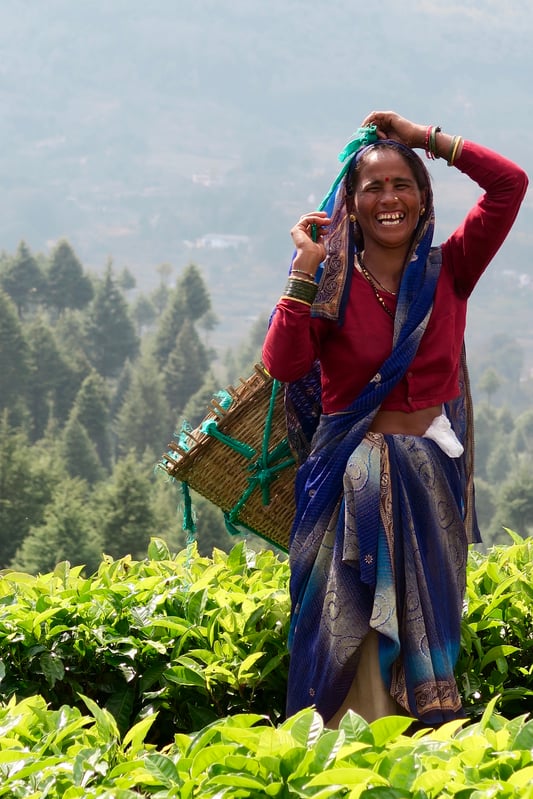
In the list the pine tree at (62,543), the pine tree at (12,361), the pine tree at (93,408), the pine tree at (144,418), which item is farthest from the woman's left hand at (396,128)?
the pine tree at (144,418)

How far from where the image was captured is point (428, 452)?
2.96 metres

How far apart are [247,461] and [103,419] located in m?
65.6

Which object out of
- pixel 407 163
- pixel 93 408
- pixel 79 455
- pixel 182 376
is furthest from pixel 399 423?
pixel 182 376

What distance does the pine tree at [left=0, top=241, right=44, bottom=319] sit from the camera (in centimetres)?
8488

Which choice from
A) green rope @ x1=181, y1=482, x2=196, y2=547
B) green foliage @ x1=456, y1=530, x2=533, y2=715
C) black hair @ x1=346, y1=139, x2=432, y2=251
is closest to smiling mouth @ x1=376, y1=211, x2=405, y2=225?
black hair @ x1=346, y1=139, x2=432, y2=251

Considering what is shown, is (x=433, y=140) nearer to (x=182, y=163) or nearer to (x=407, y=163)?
(x=407, y=163)

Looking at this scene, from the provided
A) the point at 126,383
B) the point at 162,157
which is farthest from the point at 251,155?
the point at 126,383

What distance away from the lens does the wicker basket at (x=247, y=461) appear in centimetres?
335

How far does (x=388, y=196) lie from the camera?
297 cm

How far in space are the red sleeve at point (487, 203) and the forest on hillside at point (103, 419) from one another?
33657mm

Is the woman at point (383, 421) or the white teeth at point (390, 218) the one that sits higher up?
the white teeth at point (390, 218)

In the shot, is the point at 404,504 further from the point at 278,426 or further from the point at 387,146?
the point at 387,146

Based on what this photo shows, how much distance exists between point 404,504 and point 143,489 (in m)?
40.0

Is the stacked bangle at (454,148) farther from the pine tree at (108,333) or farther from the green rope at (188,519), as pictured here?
the pine tree at (108,333)
